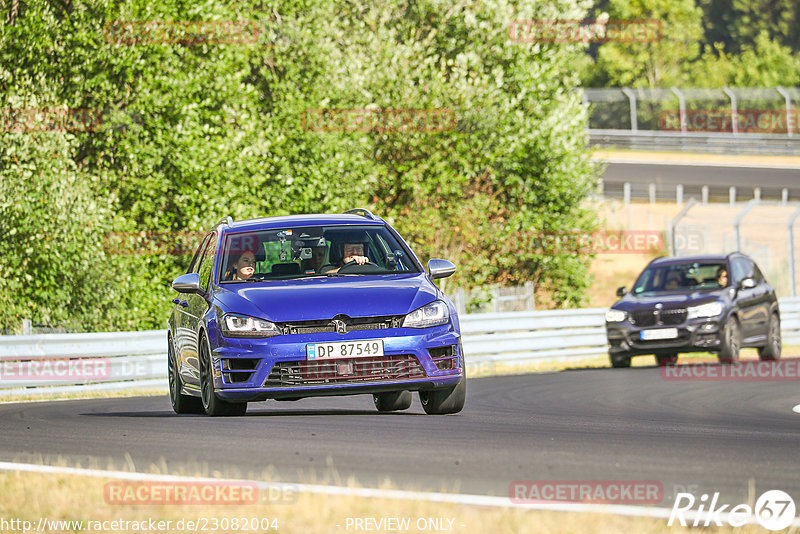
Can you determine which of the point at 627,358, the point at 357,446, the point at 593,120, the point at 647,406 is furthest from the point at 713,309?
the point at 593,120

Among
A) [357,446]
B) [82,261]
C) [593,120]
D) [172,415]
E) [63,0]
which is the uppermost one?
[63,0]

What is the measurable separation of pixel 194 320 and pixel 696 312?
1095 cm

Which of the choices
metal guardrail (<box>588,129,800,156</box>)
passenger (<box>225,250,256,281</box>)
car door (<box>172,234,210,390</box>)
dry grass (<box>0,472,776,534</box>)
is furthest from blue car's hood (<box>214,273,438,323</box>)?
metal guardrail (<box>588,129,800,156</box>)

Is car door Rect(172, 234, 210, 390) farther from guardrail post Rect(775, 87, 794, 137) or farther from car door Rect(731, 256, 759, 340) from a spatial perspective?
guardrail post Rect(775, 87, 794, 137)

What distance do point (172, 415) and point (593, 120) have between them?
5958cm

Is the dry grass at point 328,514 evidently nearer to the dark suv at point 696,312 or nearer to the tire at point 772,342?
the dark suv at point 696,312

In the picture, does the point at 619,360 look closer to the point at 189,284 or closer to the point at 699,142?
the point at 189,284

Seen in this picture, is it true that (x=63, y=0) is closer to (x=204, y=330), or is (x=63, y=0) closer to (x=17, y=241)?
(x=17, y=241)

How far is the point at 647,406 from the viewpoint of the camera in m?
13.0

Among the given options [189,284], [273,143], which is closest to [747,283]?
[273,143]

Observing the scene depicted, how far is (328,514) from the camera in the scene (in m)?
5.80

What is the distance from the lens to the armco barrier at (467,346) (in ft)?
56.7

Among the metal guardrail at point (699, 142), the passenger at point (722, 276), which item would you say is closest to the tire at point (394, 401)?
the passenger at point (722, 276)

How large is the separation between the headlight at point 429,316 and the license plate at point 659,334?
1059 centimetres
